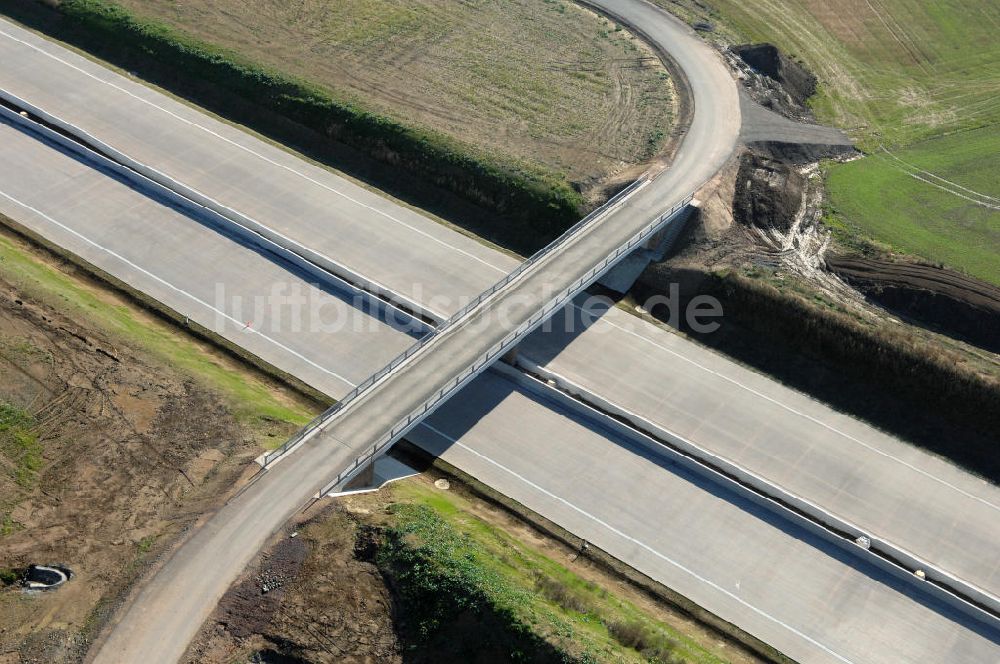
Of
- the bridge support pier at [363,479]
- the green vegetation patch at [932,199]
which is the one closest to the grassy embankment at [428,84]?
the green vegetation patch at [932,199]

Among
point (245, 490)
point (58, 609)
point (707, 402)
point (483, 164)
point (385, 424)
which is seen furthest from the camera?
point (483, 164)

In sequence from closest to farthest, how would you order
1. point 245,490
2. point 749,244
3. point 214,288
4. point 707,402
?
point 245,490
point 707,402
point 214,288
point 749,244

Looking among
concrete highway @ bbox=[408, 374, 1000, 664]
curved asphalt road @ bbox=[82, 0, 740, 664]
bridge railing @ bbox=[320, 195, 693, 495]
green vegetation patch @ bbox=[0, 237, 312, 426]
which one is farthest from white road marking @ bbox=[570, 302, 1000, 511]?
curved asphalt road @ bbox=[82, 0, 740, 664]

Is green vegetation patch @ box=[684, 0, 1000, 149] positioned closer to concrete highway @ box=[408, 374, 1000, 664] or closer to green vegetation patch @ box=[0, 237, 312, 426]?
concrete highway @ box=[408, 374, 1000, 664]

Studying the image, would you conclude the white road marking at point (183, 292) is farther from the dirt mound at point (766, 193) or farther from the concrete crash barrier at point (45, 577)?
the dirt mound at point (766, 193)

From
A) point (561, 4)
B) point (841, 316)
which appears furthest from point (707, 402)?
point (561, 4)

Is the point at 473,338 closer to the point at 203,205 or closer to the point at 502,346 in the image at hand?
the point at 502,346

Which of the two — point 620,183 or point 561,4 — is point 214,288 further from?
point 561,4
